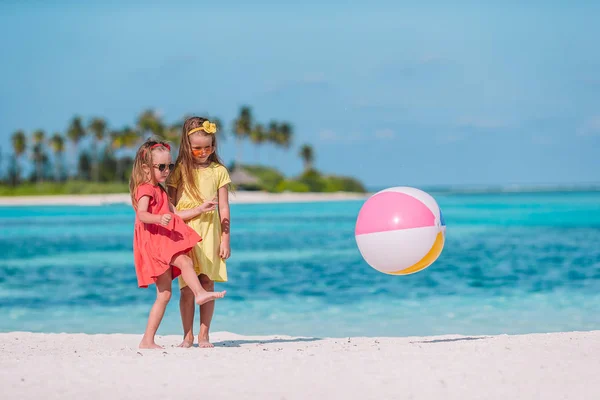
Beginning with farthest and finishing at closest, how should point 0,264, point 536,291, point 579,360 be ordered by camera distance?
point 0,264 < point 536,291 < point 579,360

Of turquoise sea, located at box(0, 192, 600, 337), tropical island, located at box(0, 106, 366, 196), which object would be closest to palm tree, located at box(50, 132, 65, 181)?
tropical island, located at box(0, 106, 366, 196)

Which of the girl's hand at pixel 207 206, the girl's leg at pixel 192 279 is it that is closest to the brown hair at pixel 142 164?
the girl's hand at pixel 207 206

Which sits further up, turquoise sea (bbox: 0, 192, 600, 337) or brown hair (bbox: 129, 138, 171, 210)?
brown hair (bbox: 129, 138, 171, 210)

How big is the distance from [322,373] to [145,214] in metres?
1.86

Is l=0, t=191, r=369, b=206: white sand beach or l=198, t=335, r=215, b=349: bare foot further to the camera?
l=0, t=191, r=369, b=206: white sand beach

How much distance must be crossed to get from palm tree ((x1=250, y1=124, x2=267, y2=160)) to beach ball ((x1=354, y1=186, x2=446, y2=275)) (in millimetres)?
90966

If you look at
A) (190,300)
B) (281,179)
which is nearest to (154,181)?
(190,300)

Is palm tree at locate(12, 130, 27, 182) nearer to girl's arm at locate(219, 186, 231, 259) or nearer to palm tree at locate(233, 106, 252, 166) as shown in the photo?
palm tree at locate(233, 106, 252, 166)

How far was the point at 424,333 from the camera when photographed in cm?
930

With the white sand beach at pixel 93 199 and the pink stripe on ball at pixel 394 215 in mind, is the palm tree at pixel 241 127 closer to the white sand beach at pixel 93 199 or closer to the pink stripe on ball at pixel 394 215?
the white sand beach at pixel 93 199

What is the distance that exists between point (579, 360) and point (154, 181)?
3.32 m

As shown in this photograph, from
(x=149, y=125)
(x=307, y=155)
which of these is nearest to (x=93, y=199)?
(x=149, y=125)

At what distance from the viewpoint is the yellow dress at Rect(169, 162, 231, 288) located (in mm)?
6453

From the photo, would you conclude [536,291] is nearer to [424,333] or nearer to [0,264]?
[424,333]
